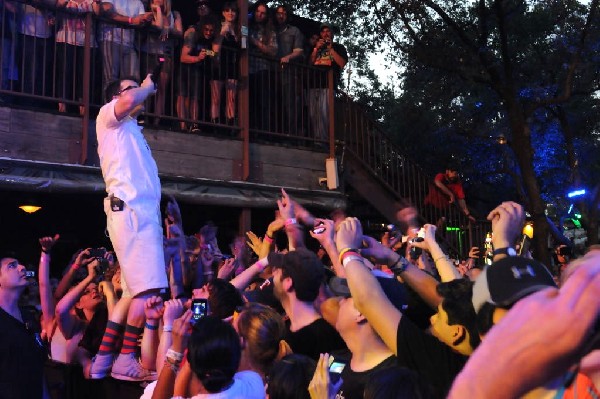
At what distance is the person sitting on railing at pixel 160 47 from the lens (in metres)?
8.95

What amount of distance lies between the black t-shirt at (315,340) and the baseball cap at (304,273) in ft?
0.73

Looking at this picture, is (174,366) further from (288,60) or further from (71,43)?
(288,60)

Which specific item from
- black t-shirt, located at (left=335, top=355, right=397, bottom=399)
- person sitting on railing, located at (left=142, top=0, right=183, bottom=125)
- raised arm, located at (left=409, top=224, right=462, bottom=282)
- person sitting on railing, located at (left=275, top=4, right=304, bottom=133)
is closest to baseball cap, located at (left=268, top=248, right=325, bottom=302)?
raised arm, located at (left=409, top=224, right=462, bottom=282)

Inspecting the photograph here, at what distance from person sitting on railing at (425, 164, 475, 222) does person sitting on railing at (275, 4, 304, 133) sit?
3.19 meters

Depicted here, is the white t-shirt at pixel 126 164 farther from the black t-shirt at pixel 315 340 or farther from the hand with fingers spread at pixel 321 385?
the hand with fingers spread at pixel 321 385

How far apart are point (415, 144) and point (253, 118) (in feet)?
34.1

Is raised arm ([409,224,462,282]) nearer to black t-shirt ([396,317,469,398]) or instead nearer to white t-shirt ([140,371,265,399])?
black t-shirt ([396,317,469,398])

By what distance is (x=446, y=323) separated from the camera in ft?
8.32

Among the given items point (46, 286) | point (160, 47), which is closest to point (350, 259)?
point (46, 286)

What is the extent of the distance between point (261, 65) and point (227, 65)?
112 centimetres

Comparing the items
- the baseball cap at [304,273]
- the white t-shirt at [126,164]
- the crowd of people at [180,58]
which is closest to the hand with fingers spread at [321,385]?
the baseball cap at [304,273]

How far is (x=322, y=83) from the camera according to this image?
36.4 feet

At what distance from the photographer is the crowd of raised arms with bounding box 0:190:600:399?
1.20 m

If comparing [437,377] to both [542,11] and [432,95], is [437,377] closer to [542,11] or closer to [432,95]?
[432,95]
